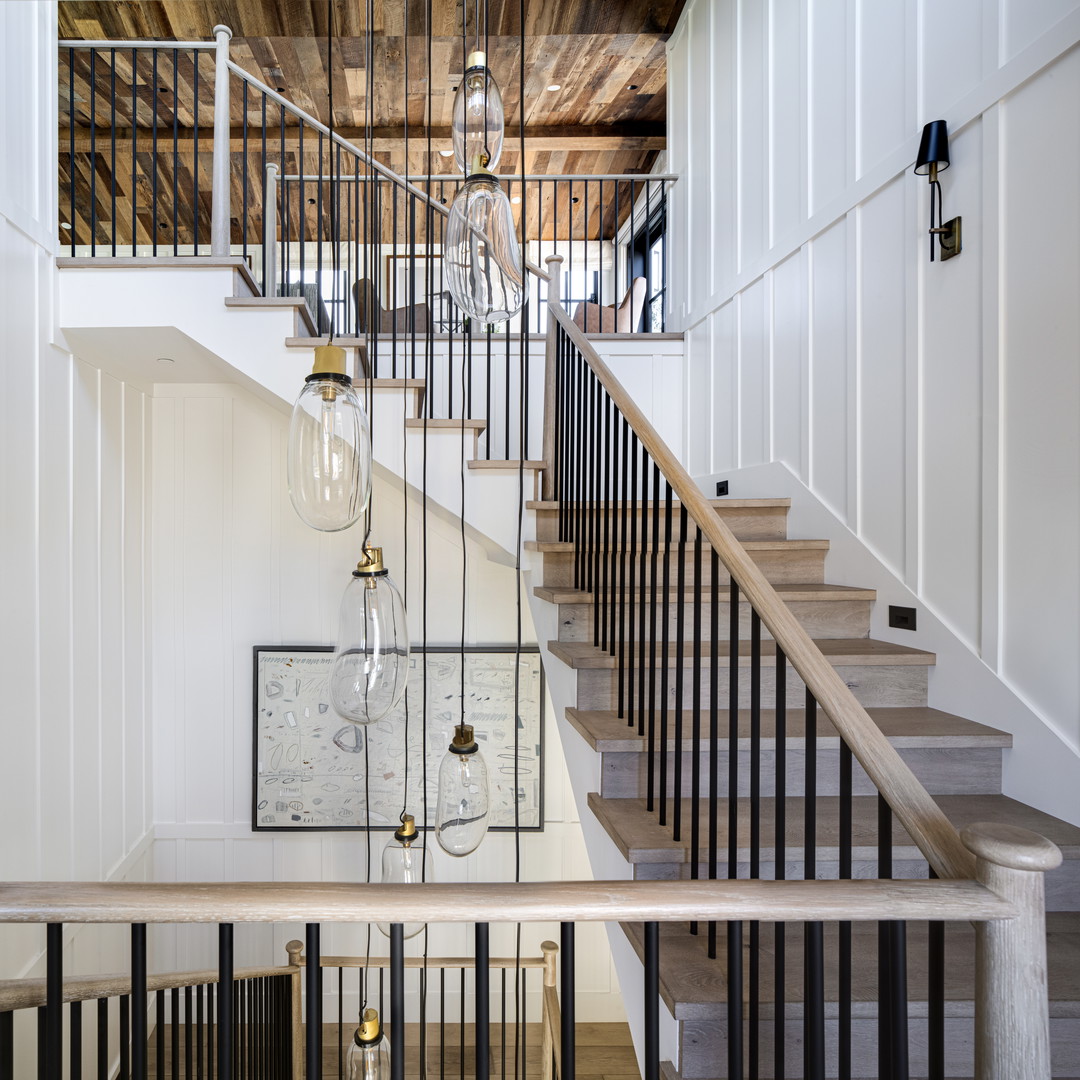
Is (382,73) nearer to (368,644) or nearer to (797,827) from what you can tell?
(368,644)

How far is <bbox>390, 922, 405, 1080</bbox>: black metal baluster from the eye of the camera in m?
0.88

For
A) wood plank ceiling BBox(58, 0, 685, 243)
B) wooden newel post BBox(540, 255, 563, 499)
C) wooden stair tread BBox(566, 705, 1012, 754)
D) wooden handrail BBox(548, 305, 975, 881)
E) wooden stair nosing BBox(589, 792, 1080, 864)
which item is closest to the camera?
wooden handrail BBox(548, 305, 975, 881)

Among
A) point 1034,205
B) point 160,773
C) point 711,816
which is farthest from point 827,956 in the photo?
point 160,773

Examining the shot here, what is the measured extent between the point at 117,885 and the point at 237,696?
331 centimetres

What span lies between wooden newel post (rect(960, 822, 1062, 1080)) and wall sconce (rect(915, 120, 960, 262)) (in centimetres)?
187

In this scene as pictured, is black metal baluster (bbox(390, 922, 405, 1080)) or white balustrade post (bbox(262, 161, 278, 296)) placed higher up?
white balustrade post (bbox(262, 161, 278, 296))

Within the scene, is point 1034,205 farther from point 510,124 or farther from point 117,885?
point 510,124

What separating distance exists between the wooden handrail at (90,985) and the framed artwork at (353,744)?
3.97 feet

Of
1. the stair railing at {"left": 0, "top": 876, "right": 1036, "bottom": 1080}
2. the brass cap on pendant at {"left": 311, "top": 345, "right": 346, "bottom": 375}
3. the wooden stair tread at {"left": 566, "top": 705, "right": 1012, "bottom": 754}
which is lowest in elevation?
the wooden stair tread at {"left": 566, "top": 705, "right": 1012, "bottom": 754}

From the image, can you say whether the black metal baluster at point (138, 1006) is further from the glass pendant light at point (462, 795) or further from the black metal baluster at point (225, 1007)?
the glass pendant light at point (462, 795)

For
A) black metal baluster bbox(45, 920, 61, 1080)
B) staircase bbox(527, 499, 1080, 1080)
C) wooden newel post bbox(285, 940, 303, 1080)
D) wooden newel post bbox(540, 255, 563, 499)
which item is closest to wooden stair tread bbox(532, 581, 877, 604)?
staircase bbox(527, 499, 1080, 1080)

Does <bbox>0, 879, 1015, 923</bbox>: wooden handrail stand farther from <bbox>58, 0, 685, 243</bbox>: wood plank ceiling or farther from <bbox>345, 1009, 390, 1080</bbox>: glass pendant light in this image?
<bbox>58, 0, 685, 243</bbox>: wood plank ceiling

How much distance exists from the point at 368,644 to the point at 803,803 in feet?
4.34

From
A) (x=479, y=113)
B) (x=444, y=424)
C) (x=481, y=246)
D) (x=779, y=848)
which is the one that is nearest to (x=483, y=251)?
(x=481, y=246)
